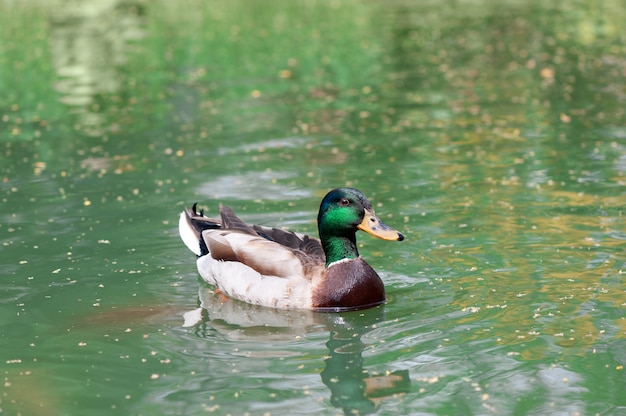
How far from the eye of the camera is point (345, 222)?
834 centimetres

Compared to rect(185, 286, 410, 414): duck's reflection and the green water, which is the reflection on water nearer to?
the green water

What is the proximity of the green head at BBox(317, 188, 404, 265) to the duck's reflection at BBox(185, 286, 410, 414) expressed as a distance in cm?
48

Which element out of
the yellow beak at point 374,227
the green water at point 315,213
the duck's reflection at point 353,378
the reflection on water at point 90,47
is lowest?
the duck's reflection at point 353,378

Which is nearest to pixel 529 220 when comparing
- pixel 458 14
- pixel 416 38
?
pixel 416 38

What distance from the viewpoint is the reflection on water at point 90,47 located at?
17.9m

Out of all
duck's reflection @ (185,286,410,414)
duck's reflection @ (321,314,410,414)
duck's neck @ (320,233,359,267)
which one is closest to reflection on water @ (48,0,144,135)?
duck's reflection @ (185,286,410,414)

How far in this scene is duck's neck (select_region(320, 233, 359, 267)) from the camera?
838 centimetres

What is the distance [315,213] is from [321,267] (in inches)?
90.6

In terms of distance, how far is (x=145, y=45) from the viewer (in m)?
24.1

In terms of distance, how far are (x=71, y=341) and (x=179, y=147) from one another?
6385mm

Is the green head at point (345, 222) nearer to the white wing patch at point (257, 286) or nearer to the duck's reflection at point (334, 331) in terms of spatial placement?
the white wing patch at point (257, 286)

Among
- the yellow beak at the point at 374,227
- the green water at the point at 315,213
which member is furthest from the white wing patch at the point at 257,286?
the yellow beak at the point at 374,227

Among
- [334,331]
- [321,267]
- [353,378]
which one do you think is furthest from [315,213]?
[353,378]

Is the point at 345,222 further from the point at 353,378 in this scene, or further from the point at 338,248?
the point at 353,378
